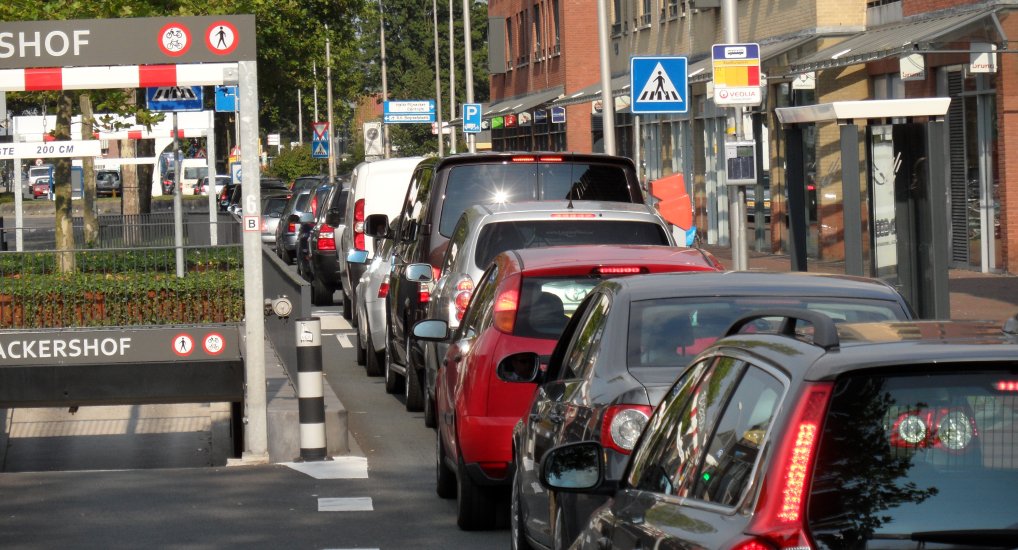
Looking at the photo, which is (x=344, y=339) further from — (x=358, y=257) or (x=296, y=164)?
(x=296, y=164)

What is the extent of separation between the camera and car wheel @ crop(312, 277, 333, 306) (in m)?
24.8

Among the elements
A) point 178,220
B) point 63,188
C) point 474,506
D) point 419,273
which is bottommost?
point 474,506

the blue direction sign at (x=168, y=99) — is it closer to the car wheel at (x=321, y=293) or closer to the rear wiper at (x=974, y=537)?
the car wheel at (x=321, y=293)

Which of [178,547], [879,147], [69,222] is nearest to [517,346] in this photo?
[178,547]

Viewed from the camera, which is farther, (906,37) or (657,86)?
(906,37)

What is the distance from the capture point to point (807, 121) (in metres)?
15.4

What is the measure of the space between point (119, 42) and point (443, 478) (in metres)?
3.68

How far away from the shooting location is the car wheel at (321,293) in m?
24.8

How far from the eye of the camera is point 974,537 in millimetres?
2996

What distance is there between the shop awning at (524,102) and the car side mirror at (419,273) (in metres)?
41.7

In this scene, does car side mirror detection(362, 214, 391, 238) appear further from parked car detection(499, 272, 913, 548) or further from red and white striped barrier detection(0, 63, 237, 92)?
parked car detection(499, 272, 913, 548)

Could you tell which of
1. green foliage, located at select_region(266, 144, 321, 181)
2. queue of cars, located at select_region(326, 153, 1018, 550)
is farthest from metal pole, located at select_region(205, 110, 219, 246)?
green foliage, located at select_region(266, 144, 321, 181)

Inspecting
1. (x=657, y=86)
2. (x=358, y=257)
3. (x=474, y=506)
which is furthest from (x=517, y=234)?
(x=657, y=86)

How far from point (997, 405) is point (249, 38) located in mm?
8498
